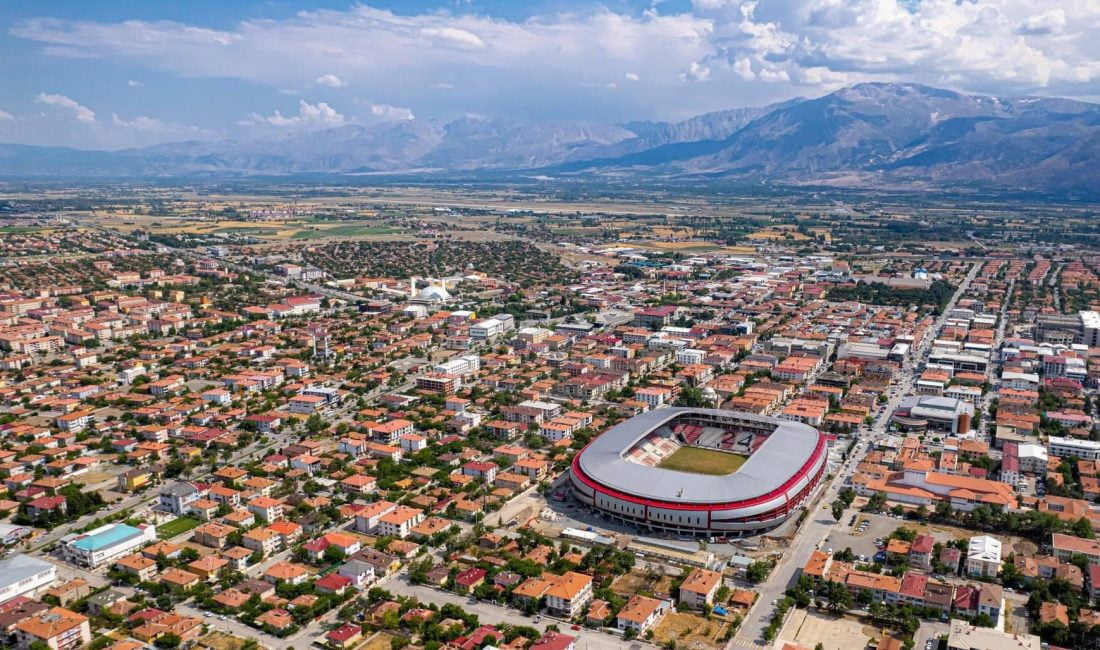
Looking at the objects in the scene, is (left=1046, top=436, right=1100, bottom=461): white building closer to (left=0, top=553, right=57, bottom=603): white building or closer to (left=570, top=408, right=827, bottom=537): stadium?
(left=570, top=408, right=827, bottom=537): stadium

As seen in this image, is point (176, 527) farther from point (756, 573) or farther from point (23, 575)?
point (756, 573)

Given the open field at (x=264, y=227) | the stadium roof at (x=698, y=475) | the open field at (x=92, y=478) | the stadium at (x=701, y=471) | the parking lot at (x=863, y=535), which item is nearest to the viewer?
the parking lot at (x=863, y=535)

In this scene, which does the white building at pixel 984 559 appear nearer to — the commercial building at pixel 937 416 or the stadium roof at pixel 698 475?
the stadium roof at pixel 698 475

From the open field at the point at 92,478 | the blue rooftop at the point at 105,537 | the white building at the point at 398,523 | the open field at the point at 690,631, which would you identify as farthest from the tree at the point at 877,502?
the open field at the point at 92,478

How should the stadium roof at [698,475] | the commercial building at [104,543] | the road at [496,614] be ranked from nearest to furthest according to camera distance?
the road at [496,614] → the commercial building at [104,543] → the stadium roof at [698,475]

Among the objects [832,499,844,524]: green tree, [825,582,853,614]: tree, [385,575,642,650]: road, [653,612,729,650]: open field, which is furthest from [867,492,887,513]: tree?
[385,575,642,650]: road

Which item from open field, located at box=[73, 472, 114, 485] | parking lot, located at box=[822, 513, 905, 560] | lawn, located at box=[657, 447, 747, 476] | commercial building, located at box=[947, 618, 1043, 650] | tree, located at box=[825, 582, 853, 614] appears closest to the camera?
commercial building, located at box=[947, 618, 1043, 650]

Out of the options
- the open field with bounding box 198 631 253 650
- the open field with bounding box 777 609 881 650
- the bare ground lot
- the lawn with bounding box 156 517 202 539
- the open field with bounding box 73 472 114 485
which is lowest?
the open field with bounding box 777 609 881 650
